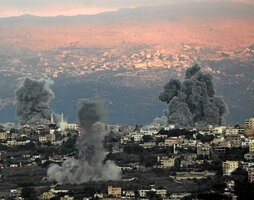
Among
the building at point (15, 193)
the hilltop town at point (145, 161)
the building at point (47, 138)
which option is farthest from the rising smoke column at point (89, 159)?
the building at point (47, 138)

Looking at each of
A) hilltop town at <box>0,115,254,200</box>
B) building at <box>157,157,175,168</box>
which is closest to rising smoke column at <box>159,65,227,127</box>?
hilltop town at <box>0,115,254,200</box>

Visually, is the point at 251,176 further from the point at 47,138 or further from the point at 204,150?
the point at 47,138

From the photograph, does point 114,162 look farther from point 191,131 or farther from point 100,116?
point 191,131

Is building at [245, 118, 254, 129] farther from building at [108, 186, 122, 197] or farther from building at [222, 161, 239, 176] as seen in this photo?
building at [108, 186, 122, 197]

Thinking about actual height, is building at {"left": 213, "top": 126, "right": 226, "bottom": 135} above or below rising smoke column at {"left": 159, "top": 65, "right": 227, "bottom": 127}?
below

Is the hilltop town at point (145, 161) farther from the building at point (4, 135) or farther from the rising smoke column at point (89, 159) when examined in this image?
the rising smoke column at point (89, 159)

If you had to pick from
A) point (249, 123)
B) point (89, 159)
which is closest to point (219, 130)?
point (249, 123)
